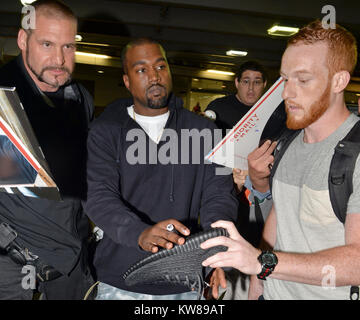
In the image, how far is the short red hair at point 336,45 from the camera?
1306mm

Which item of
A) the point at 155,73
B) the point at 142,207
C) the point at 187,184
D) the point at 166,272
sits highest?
the point at 155,73

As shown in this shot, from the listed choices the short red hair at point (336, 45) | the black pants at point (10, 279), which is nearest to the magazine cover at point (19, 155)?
the black pants at point (10, 279)

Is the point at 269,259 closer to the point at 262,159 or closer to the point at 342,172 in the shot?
the point at 342,172

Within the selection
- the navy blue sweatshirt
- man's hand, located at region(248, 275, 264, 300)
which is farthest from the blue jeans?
man's hand, located at region(248, 275, 264, 300)

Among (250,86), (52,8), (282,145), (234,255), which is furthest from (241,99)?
(234,255)

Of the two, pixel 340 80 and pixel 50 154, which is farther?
pixel 50 154

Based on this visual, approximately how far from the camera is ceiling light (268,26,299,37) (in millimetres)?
7086

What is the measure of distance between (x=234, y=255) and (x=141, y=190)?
647 millimetres

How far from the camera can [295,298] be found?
1.39m

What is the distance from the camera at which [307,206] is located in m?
1.33
